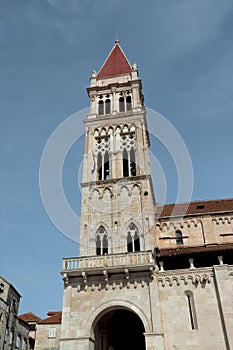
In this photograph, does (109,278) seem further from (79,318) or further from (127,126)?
(127,126)

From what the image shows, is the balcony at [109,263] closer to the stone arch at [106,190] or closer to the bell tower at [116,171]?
the bell tower at [116,171]

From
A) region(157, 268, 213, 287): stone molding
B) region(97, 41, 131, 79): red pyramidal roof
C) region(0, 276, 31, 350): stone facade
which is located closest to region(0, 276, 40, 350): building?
region(0, 276, 31, 350): stone facade

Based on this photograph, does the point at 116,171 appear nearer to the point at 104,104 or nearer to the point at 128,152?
the point at 128,152

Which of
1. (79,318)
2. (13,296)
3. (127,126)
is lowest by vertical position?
(79,318)

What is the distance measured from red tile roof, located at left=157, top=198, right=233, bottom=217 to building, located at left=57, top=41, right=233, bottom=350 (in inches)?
3.5

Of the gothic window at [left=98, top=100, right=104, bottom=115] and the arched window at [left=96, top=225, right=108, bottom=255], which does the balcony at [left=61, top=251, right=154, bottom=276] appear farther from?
the gothic window at [left=98, top=100, right=104, bottom=115]

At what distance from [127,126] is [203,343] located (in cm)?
1836

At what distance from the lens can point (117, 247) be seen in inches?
922

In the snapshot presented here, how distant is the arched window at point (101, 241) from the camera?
936 inches

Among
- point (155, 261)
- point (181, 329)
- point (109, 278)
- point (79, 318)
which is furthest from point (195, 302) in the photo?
point (79, 318)

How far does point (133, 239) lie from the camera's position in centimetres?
2378

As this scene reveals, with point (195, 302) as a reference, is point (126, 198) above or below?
above

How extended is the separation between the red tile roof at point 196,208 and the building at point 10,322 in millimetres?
19914

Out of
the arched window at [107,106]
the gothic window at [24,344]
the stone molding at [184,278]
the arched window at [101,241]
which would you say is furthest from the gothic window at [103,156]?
the gothic window at [24,344]
